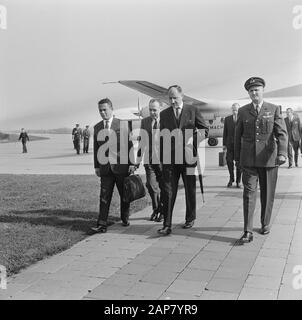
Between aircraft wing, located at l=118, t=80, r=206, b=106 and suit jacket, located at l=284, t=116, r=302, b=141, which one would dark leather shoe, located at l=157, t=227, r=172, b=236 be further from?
aircraft wing, located at l=118, t=80, r=206, b=106

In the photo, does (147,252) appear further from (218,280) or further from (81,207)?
(81,207)

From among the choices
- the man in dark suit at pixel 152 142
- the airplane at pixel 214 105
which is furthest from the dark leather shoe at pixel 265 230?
the airplane at pixel 214 105

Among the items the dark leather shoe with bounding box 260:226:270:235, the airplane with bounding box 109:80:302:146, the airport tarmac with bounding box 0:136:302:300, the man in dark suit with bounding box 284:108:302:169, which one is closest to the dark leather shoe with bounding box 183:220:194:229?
the airport tarmac with bounding box 0:136:302:300

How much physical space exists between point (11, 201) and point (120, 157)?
344 centimetres

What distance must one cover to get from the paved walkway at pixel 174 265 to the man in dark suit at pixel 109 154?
0.39 metres

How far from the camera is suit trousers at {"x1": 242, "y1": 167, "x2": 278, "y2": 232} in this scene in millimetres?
5453

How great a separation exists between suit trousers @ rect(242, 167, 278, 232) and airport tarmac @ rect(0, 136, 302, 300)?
26cm

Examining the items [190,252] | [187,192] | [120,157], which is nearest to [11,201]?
[120,157]


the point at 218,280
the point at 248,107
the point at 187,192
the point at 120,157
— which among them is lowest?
the point at 218,280

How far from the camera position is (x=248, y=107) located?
558 centimetres

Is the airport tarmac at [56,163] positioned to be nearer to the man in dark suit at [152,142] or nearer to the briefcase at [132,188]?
the man in dark suit at [152,142]

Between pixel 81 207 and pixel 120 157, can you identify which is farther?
pixel 81 207

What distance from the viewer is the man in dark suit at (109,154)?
6027 mm
